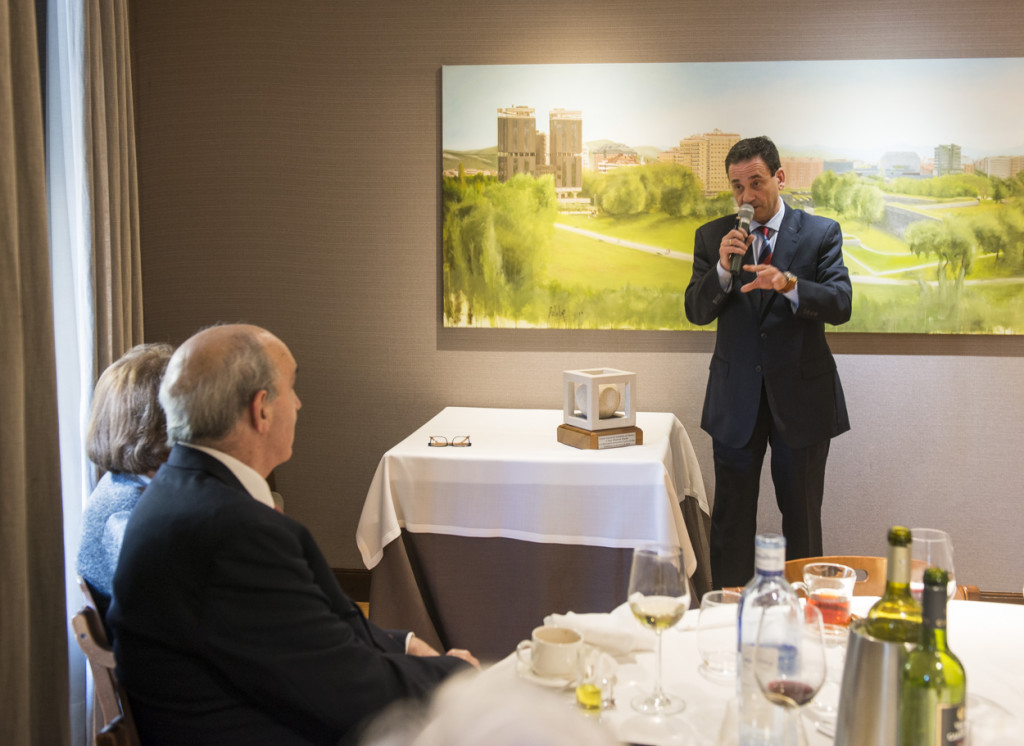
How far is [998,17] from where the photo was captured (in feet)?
11.8

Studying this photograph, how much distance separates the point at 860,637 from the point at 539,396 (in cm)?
296

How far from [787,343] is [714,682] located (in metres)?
2.13

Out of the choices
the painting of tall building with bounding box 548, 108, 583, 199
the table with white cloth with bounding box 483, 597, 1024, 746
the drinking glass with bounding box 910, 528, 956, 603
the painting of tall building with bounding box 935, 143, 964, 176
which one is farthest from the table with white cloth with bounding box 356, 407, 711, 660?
the painting of tall building with bounding box 935, 143, 964, 176

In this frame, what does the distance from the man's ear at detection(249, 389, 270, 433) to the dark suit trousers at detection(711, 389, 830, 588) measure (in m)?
2.18

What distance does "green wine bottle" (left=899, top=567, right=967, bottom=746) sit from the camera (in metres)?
0.96

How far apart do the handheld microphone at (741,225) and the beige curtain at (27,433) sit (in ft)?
7.38

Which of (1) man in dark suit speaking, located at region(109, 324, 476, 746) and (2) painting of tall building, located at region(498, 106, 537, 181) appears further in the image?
(2) painting of tall building, located at region(498, 106, 537, 181)

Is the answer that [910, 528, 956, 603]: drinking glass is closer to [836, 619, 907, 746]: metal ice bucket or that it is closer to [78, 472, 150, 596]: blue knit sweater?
[836, 619, 907, 746]: metal ice bucket

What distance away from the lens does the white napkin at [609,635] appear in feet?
4.76

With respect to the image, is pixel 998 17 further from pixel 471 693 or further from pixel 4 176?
pixel 471 693

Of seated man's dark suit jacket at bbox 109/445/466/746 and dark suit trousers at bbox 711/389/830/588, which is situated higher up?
seated man's dark suit jacket at bbox 109/445/466/746

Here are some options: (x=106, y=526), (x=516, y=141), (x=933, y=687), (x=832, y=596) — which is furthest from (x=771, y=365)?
(x=933, y=687)

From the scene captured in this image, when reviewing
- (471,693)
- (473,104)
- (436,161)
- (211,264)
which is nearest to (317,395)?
(211,264)

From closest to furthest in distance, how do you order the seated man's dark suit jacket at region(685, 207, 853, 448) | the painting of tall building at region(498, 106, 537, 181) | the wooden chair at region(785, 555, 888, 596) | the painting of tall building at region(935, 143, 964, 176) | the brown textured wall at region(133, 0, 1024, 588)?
the wooden chair at region(785, 555, 888, 596)
the seated man's dark suit jacket at region(685, 207, 853, 448)
the painting of tall building at region(935, 143, 964, 176)
the brown textured wall at region(133, 0, 1024, 588)
the painting of tall building at region(498, 106, 537, 181)
